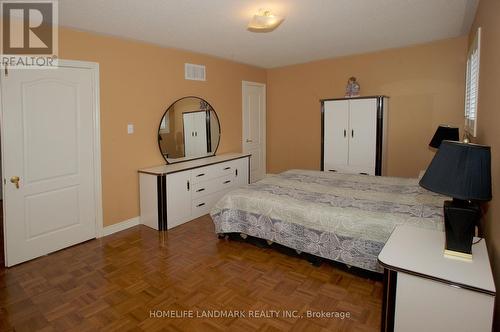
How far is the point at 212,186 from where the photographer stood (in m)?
4.48

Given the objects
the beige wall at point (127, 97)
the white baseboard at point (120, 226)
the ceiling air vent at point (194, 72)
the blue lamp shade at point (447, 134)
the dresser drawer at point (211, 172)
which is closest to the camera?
the blue lamp shade at point (447, 134)

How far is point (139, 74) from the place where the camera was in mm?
3926

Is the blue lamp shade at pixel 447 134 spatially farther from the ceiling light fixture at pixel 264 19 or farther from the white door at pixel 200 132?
the white door at pixel 200 132

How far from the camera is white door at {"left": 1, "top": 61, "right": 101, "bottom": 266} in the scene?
287 centimetres

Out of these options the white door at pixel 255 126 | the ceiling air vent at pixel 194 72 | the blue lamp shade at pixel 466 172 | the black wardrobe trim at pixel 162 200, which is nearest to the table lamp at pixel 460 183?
the blue lamp shade at pixel 466 172

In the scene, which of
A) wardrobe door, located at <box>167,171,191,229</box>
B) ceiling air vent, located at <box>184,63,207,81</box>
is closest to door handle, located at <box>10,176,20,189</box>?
wardrobe door, located at <box>167,171,191,229</box>

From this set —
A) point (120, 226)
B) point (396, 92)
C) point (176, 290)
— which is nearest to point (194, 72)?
point (120, 226)

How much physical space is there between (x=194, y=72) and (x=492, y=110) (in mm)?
3863

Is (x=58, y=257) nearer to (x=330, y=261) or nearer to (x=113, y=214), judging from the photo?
(x=113, y=214)

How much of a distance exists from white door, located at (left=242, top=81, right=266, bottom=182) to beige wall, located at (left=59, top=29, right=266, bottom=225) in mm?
1405

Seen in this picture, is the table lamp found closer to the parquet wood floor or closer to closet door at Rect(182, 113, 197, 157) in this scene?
the parquet wood floor

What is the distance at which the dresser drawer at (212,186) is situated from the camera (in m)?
4.19

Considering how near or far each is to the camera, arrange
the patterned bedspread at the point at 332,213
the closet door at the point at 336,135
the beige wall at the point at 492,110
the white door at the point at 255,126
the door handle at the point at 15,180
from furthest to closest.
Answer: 1. the white door at the point at 255,126
2. the closet door at the point at 336,135
3. the door handle at the point at 15,180
4. the patterned bedspread at the point at 332,213
5. the beige wall at the point at 492,110

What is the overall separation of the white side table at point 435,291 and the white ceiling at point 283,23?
227 centimetres
